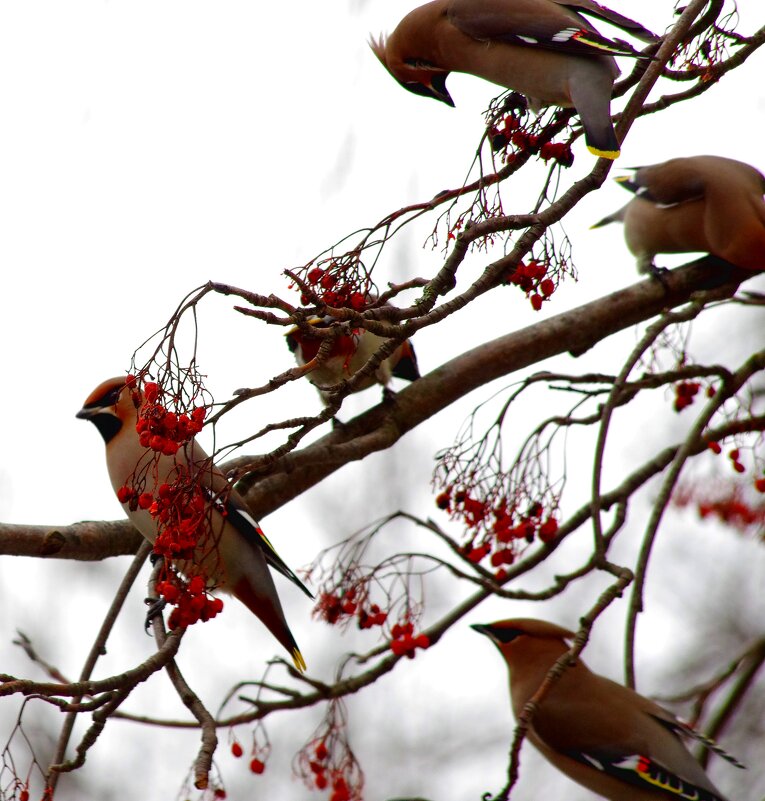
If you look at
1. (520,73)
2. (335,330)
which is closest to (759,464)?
(520,73)

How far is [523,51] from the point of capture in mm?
3061


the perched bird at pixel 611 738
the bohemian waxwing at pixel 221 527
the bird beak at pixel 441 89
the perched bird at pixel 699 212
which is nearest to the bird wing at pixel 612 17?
the bird beak at pixel 441 89

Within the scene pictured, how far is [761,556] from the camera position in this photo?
331 inches

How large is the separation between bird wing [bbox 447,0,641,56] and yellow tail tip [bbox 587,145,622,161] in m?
0.42

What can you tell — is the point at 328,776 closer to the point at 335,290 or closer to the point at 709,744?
the point at 709,744

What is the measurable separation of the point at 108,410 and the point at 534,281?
1763mm

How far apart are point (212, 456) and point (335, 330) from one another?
327 millimetres

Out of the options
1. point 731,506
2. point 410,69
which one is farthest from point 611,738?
point 410,69

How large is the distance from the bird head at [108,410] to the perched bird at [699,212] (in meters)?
1.94

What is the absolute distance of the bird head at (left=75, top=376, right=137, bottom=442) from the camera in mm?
3664

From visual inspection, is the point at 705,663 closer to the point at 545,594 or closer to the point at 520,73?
the point at 545,594

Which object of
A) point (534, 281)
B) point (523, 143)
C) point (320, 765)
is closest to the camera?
point (534, 281)

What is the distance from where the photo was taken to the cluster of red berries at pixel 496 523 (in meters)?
3.23

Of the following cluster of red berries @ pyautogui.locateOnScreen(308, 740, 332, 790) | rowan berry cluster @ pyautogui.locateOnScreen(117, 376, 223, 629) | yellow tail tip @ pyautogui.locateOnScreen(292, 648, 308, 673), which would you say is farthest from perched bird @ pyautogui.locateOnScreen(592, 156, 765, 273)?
rowan berry cluster @ pyautogui.locateOnScreen(117, 376, 223, 629)
